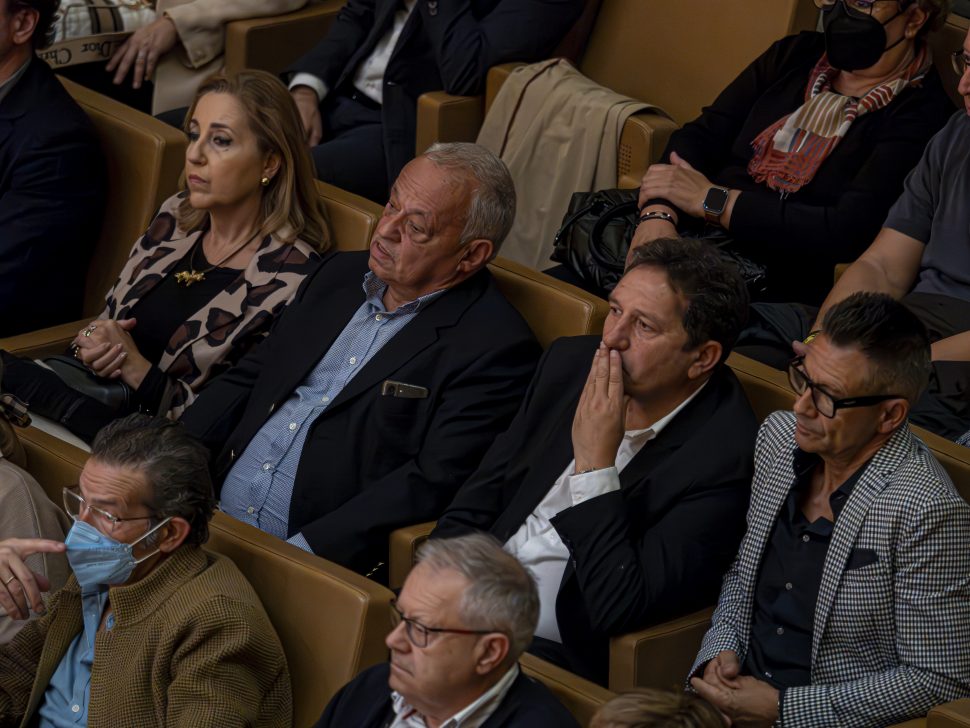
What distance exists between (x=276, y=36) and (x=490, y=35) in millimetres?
858

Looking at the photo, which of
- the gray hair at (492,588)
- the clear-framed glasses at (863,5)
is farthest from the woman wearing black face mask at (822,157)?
the gray hair at (492,588)

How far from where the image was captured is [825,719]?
95.8 inches

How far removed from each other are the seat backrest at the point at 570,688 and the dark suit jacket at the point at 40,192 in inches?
76.5

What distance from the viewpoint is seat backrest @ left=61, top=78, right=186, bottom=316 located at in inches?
149

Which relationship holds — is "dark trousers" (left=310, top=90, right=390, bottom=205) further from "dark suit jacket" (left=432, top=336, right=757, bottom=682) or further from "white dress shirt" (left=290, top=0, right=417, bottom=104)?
"dark suit jacket" (left=432, top=336, right=757, bottom=682)

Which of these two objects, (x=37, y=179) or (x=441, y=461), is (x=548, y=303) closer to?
(x=441, y=461)

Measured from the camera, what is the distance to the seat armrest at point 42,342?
3.59 metres

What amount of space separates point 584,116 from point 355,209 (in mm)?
837

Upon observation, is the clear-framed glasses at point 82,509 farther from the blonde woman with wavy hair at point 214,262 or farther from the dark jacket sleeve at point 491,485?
the blonde woman with wavy hair at point 214,262

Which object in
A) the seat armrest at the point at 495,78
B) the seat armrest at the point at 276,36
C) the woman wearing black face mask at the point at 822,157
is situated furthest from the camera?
the seat armrest at the point at 276,36

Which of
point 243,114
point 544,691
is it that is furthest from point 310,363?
point 544,691

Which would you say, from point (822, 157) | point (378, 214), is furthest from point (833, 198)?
point (378, 214)

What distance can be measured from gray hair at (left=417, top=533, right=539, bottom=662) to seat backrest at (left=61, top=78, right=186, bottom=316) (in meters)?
1.86

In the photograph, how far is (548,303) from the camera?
3197 millimetres
